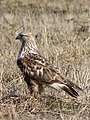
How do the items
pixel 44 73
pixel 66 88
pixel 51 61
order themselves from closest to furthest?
pixel 66 88 < pixel 44 73 < pixel 51 61

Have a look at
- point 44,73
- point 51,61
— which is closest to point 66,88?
point 44,73

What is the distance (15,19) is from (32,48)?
5991 mm

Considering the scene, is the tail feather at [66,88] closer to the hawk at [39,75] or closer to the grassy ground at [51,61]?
the hawk at [39,75]

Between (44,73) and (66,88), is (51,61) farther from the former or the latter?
(66,88)

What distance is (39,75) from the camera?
710 cm

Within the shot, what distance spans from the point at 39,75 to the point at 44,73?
0.06 metres

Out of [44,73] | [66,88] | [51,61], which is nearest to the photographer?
[66,88]

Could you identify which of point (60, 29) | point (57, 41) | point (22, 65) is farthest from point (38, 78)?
point (60, 29)

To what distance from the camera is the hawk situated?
22.8 ft

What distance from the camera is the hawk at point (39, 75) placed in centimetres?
695

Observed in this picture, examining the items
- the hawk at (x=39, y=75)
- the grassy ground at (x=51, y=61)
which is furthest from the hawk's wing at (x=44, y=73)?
the grassy ground at (x=51, y=61)

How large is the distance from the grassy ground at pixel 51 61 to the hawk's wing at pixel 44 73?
252 mm

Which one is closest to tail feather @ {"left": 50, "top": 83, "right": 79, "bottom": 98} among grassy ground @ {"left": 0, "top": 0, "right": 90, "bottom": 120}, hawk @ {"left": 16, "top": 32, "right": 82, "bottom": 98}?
hawk @ {"left": 16, "top": 32, "right": 82, "bottom": 98}

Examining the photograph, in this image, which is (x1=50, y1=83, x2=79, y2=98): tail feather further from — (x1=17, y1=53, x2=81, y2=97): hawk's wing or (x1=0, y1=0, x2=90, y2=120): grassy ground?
(x1=0, y1=0, x2=90, y2=120): grassy ground
